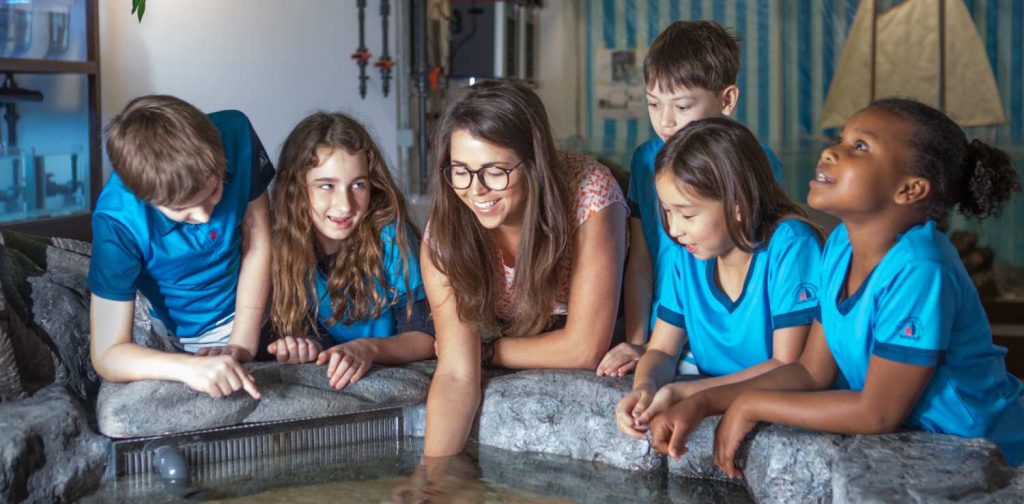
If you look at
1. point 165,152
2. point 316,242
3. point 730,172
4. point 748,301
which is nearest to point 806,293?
point 748,301

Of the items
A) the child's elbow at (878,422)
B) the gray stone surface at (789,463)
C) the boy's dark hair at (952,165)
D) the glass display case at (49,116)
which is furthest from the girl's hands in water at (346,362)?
the glass display case at (49,116)

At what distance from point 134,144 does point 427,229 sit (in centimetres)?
66

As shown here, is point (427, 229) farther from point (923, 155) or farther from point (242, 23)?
point (242, 23)

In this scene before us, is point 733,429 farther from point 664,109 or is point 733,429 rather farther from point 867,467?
point 664,109

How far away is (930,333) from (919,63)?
5516 millimetres

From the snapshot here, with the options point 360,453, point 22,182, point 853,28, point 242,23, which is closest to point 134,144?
point 360,453

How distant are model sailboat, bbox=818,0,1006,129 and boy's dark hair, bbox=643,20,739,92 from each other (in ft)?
14.0

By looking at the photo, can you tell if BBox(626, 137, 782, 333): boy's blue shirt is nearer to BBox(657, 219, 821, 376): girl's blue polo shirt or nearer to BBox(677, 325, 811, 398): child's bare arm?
BBox(657, 219, 821, 376): girl's blue polo shirt

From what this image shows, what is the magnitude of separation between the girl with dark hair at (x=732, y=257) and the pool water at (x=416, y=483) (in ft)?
0.45

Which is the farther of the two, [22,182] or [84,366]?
[22,182]

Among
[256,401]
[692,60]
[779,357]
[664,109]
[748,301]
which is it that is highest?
[692,60]

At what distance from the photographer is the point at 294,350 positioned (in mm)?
2596

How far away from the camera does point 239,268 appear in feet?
9.08

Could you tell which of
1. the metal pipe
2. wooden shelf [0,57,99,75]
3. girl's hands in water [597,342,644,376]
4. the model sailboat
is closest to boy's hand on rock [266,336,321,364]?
girl's hands in water [597,342,644,376]
